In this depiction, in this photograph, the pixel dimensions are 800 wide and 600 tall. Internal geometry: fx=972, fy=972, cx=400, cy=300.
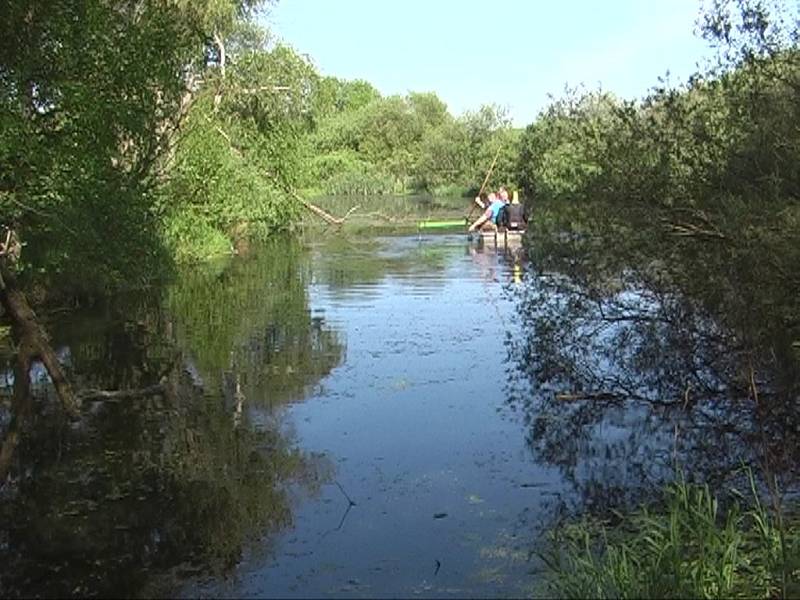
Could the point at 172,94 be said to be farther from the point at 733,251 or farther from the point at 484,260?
the point at 484,260

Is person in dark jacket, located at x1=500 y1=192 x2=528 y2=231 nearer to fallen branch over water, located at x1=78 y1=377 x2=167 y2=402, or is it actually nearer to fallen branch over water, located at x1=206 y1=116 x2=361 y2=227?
fallen branch over water, located at x1=206 y1=116 x2=361 y2=227

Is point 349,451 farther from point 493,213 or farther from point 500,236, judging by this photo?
point 493,213

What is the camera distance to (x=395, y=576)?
5.88 m

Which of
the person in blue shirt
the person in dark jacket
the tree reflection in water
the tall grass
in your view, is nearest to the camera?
the tall grass

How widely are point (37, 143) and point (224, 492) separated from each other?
16.5 ft

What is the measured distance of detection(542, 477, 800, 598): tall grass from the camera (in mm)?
4820

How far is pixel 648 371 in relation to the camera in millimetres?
9680

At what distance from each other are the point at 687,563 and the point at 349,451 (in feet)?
13.0

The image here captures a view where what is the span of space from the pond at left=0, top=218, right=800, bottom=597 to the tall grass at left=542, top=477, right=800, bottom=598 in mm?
722

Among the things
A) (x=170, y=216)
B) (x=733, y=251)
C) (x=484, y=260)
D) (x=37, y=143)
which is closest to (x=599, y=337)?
(x=733, y=251)

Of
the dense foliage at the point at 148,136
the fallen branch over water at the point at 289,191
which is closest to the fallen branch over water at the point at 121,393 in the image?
the dense foliage at the point at 148,136

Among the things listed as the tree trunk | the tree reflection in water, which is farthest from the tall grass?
the tree trunk

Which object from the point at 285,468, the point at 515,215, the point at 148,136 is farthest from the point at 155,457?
the point at 515,215

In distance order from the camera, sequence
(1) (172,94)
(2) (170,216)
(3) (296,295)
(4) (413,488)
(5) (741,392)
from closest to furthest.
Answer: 1. (4) (413,488)
2. (5) (741,392)
3. (1) (172,94)
4. (3) (296,295)
5. (2) (170,216)
